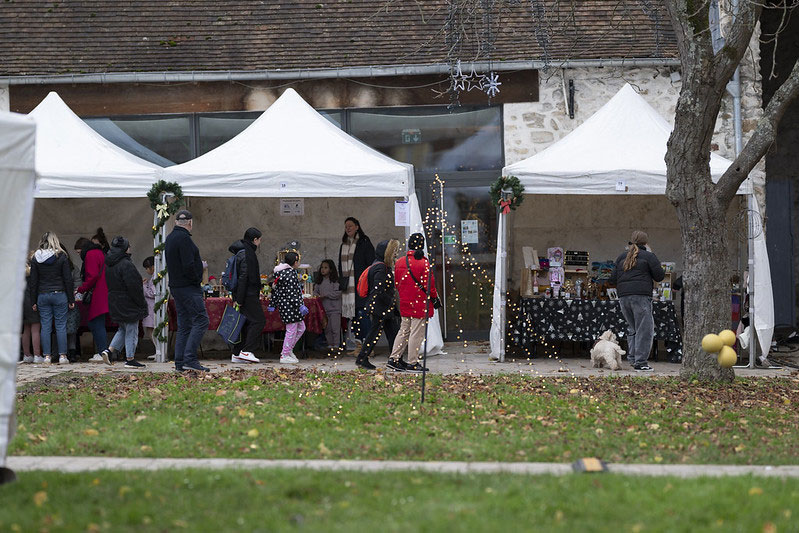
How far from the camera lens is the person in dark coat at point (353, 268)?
13.2m

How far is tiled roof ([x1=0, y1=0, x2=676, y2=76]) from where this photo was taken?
14.6 metres

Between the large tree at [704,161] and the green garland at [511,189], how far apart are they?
2305 mm

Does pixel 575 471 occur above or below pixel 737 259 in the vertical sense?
below

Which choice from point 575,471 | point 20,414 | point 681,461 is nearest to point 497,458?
point 575,471

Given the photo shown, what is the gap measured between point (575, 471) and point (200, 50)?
416 inches

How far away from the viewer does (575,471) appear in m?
6.16

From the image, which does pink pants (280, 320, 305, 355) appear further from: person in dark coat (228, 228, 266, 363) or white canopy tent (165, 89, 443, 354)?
white canopy tent (165, 89, 443, 354)

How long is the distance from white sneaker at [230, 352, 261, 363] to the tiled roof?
4.43 m

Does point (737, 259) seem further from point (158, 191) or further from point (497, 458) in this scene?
point (497, 458)

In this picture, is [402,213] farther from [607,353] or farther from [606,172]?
[607,353]

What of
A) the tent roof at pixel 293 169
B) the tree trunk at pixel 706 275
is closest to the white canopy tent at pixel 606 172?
the tent roof at pixel 293 169

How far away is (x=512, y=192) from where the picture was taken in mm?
11914

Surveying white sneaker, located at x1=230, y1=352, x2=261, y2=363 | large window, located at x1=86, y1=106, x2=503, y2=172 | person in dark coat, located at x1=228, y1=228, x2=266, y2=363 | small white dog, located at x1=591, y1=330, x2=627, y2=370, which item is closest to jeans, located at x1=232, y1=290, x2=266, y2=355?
person in dark coat, located at x1=228, y1=228, x2=266, y2=363

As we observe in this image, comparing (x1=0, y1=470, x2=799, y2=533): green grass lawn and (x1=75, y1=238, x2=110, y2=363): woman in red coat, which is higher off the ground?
(x1=75, y1=238, x2=110, y2=363): woman in red coat
